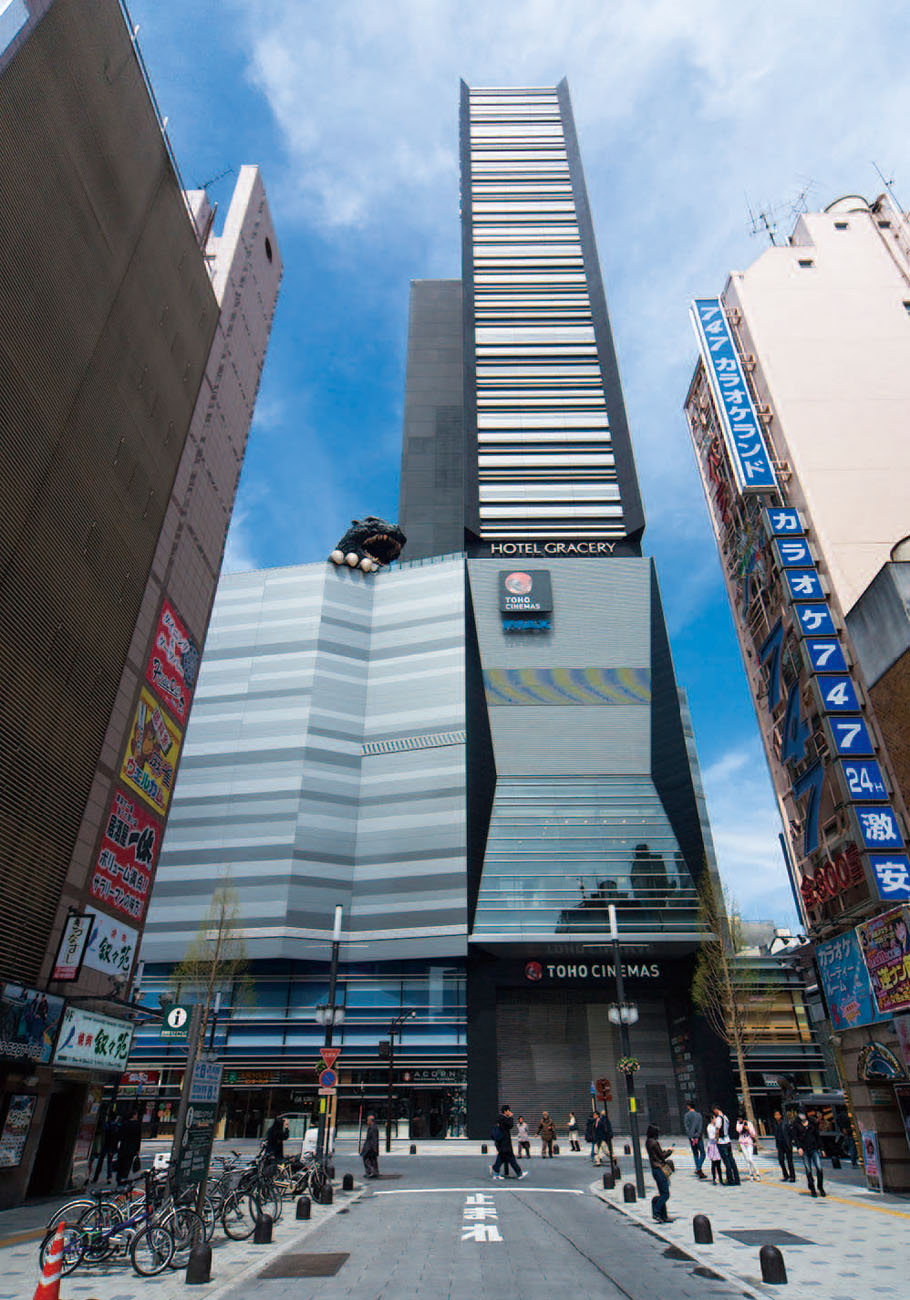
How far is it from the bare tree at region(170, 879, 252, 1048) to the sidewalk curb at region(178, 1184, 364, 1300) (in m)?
32.6

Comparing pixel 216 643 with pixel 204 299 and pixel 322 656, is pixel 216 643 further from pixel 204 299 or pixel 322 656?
pixel 204 299

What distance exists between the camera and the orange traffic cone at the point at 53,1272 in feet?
25.4

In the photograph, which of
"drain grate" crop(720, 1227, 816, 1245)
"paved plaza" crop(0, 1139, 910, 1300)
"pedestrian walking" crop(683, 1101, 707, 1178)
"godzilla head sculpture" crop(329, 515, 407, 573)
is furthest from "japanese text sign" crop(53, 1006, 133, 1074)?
"godzilla head sculpture" crop(329, 515, 407, 573)

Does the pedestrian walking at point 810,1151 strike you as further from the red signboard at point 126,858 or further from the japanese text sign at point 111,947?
the red signboard at point 126,858

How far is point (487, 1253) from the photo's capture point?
12391 millimetres

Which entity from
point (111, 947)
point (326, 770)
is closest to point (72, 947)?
point (111, 947)

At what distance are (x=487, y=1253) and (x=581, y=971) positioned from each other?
37.7 meters

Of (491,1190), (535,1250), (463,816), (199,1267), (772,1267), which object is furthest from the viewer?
(463,816)

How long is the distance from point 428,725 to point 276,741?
452 inches

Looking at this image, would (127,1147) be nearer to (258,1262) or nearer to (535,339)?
(258,1262)

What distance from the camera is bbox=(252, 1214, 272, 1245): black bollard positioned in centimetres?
1337

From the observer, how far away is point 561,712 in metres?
57.4

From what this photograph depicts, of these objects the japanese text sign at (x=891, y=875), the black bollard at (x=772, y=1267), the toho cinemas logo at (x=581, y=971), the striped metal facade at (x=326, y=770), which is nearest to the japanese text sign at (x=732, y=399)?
the japanese text sign at (x=891, y=875)

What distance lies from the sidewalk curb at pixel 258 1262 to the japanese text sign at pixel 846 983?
50.2 ft
